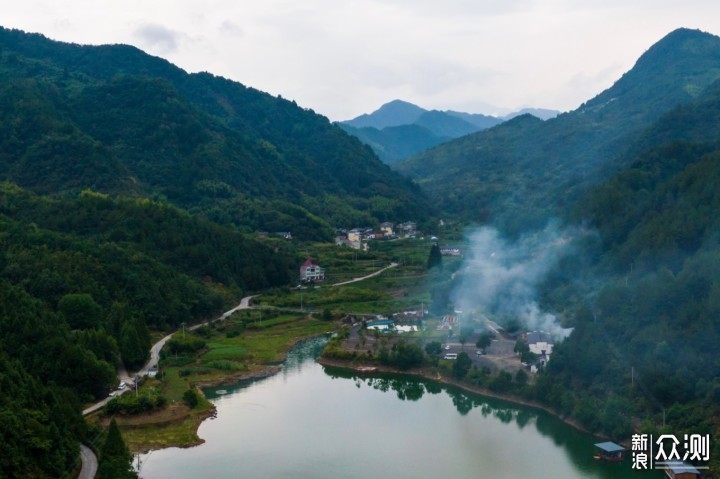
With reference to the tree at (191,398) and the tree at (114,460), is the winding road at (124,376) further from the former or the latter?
the tree at (191,398)

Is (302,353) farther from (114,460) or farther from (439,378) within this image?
(114,460)

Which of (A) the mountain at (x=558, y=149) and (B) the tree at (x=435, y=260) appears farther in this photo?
(A) the mountain at (x=558, y=149)

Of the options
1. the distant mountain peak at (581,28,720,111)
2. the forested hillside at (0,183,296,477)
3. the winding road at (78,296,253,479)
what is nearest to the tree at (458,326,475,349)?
the winding road at (78,296,253,479)

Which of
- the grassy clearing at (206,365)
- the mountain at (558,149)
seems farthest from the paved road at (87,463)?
the mountain at (558,149)

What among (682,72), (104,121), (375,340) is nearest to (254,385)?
(375,340)

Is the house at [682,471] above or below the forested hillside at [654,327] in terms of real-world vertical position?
below

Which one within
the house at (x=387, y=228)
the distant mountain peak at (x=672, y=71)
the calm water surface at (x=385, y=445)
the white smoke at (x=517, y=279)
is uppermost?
the distant mountain peak at (x=672, y=71)
